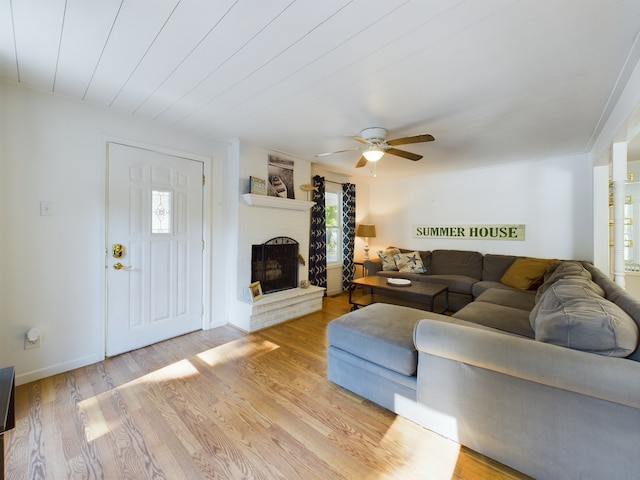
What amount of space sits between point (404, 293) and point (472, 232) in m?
2.01

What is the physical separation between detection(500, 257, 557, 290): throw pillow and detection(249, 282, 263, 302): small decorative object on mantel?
3295 millimetres

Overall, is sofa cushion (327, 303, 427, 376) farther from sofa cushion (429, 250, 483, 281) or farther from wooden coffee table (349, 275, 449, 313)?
sofa cushion (429, 250, 483, 281)

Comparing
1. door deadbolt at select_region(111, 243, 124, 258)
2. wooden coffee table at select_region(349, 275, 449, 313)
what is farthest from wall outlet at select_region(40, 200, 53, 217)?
wooden coffee table at select_region(349, 275, 449, 313)

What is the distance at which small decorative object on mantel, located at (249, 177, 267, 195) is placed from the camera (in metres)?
3.41

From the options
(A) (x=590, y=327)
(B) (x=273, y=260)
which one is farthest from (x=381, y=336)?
(B) (x=273, y=260)

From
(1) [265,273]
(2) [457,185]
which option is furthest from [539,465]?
(2) [457,185]

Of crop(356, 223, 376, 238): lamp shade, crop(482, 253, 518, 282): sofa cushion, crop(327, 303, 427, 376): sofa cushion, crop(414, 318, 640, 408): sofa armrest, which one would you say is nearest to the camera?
crop(414, 318, 640, 408): sofa armrest

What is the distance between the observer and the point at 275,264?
12.6 feet

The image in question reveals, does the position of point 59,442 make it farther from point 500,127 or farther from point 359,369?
point 500,127

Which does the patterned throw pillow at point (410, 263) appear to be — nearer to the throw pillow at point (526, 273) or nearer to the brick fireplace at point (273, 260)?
the throw pillow at point (526, 273)

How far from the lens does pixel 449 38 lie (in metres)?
1.51

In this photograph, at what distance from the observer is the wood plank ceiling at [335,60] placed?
4.41 ft

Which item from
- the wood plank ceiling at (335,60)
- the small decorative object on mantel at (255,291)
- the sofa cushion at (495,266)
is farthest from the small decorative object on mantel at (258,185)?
the sofa cushion at (495,266)

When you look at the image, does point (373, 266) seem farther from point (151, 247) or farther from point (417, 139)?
point (151, 247)
